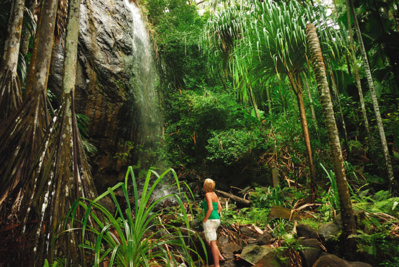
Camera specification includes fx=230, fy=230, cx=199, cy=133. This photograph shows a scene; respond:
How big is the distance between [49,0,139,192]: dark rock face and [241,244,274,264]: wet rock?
4.21 m

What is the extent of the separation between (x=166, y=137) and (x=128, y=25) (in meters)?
3.48

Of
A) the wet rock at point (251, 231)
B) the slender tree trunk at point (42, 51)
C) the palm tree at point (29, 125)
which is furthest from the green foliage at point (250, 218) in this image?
the slender tree trunk at point (42, 51)

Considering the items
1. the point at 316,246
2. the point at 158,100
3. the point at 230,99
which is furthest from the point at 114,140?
the point at 316,246

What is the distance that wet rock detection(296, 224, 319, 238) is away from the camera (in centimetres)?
265

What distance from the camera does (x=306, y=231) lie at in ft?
8.84

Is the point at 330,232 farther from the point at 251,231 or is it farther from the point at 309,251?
the point at 251,231

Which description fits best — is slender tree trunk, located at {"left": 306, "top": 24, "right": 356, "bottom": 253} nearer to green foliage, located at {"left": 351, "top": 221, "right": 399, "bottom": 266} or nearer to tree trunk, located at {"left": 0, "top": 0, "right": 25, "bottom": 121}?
green foliage, located at {"left": 351, "top": 221, "right": 399, "bottom": 266}

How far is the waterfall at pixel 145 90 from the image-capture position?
6.85 m

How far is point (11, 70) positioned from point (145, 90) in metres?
4.87

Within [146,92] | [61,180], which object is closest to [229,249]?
[61,180]

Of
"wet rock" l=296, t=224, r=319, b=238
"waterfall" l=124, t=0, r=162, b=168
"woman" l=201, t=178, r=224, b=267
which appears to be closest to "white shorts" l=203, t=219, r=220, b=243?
"woman" l=201, t=178, r=224, b=267

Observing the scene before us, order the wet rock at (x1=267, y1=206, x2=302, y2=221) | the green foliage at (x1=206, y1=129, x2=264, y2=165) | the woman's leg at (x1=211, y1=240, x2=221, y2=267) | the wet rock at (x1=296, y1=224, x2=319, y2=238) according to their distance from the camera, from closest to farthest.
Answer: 1. the woman's leg at (x1=211, y1=240, x2=221, y2=267)
2. the wet rock at (x1=296, y1=224, x2=319, y2=238)
3. the wet rock at (x1=267, y1=206, x2=302, y2=221)
4. the green foliage at (x1=206, y1=129, x2=264, y2=165)

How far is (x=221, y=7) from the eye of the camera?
6.70 m

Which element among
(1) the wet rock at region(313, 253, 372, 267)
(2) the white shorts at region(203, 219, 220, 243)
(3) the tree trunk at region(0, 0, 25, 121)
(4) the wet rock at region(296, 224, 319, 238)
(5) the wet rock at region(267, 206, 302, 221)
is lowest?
(1) the wet rock at region(313, 253, 372, 267)
